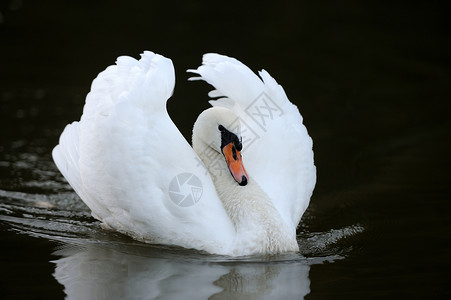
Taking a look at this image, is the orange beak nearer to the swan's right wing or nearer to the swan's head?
the swan's head

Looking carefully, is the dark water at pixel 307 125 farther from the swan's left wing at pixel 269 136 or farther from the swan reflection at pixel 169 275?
the swan's left wing at pixel 269 136

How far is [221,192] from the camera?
6.65m

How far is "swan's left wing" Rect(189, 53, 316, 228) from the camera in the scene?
22.2ft

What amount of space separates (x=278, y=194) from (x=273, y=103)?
91cm

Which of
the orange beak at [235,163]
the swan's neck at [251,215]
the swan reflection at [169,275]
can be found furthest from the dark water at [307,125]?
the orange beak at [235,163]

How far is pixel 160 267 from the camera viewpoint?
19.6 feet

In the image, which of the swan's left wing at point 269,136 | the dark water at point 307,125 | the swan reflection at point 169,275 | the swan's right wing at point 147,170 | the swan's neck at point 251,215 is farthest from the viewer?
the swan's left wing at point 269,136

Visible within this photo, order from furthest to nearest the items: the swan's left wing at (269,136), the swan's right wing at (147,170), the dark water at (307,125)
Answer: the swan's left wing at (269,136) < the swan's right wing at (147,170) < the dark water at (307,125)

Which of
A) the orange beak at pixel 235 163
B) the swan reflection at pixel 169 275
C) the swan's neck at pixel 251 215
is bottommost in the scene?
the swan reflection at pixel 169 275

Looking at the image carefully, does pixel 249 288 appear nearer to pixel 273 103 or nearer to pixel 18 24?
pixel 273 103

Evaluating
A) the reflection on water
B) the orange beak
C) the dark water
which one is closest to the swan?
the orange beak

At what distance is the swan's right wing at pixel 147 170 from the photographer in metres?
6.09

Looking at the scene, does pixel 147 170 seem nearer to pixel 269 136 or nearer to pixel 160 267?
pixel 160 267

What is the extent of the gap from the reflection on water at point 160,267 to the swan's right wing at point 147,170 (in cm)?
18
